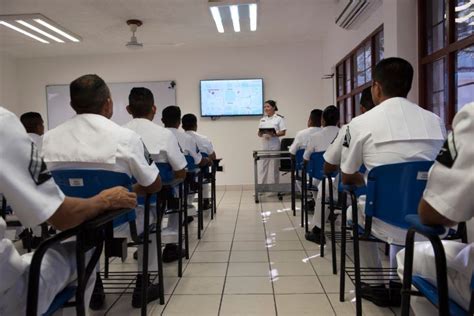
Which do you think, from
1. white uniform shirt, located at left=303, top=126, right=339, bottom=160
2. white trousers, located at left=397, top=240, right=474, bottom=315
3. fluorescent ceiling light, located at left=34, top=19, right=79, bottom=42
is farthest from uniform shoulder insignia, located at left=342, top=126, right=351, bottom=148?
fluorescent ceiling light, located at left=34, top=19, right=79, bottom=42

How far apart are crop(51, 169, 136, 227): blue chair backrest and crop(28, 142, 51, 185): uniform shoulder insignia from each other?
663 mm

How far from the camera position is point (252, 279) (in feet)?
8.70

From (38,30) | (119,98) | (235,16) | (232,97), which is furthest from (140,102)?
(119,98)

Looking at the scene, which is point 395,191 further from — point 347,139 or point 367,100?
point 367,100

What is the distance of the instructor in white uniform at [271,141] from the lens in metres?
6.44

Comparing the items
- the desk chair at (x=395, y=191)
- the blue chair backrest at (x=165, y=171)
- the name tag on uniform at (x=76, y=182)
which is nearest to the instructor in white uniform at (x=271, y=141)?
the blue chair backrest at (x=165, y=171)

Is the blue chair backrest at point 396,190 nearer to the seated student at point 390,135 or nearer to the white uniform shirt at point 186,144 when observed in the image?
the seated student at point 390,135

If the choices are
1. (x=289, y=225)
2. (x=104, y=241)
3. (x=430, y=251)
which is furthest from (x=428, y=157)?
(x=289, y=225)

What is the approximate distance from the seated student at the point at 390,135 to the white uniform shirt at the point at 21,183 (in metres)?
1.43

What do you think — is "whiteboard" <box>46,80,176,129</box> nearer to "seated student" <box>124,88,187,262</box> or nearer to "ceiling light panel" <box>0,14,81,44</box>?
"ceiling light panel" <box>0,14,81,44</box>

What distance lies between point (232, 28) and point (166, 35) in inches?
46.6

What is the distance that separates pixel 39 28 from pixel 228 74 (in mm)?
3324

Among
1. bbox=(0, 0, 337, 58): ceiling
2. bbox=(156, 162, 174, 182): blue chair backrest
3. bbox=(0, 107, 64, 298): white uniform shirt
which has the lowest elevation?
bbox=(156, 162, 174, 182): blue chair backrest

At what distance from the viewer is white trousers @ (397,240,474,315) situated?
1.06 metres
